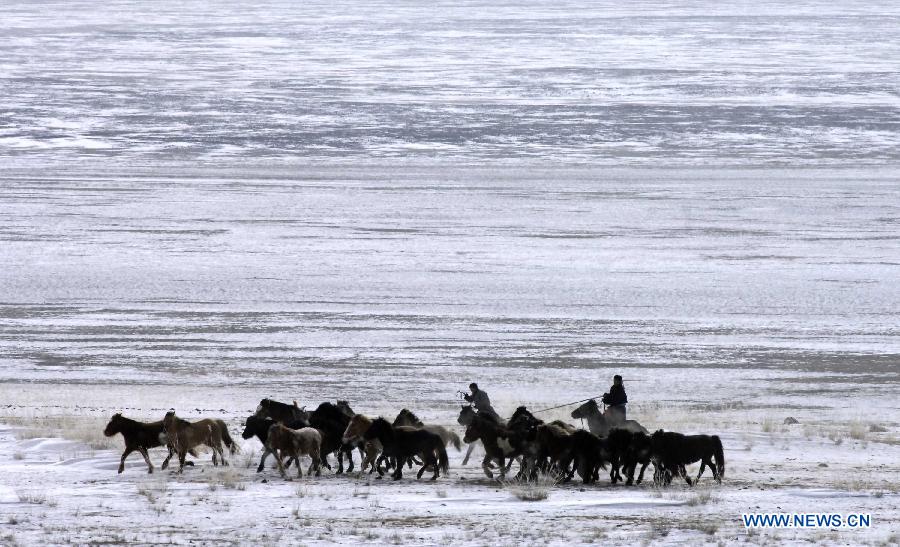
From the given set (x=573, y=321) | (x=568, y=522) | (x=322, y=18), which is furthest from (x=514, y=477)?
(x=322, y=18)

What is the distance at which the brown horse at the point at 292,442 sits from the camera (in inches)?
485

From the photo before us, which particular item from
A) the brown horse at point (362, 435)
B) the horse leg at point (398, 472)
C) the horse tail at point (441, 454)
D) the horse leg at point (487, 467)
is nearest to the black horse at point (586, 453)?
the horse leg at point (487, 467)

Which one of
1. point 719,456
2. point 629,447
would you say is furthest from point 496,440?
point 719,456

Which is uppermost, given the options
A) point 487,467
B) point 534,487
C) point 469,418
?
point 469,418

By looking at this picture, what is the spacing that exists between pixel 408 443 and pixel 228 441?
70.7 inches

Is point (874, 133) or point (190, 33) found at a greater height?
point (190, 33)

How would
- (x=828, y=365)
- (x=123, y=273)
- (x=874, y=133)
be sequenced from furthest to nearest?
(x=874, y=133)
(x=123, y=273)
(x=828, y=365)

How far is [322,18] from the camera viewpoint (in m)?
83.4

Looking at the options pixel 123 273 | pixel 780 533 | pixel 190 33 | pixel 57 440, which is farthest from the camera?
pixel 190 33

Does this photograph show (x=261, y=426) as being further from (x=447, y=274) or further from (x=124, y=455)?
(x=447, y=274)

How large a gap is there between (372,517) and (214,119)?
3897cm

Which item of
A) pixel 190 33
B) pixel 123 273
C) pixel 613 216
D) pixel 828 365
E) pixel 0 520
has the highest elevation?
pixel 190 33

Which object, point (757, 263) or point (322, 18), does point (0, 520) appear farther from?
point (322, 18)

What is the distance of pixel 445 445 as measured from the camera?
12.6 metres
